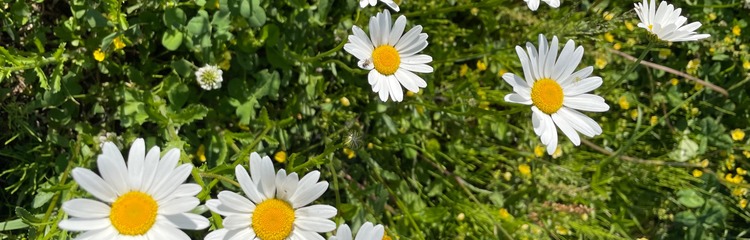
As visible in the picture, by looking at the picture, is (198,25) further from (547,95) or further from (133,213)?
(547,95)

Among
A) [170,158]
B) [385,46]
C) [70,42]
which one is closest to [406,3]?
[385,46]

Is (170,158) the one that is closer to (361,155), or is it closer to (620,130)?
(361,155)

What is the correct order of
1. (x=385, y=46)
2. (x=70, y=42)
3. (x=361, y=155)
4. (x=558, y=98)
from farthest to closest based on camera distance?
(x=361, y=155) → (x=70, y=42) → (x=385, y=46) → (x=558, y=98)

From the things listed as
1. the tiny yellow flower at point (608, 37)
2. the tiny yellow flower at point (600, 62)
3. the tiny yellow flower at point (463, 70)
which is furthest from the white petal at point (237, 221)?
the tiny yellow flower at point (608, 37)

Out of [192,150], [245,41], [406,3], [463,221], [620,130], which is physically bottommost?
[463,221]

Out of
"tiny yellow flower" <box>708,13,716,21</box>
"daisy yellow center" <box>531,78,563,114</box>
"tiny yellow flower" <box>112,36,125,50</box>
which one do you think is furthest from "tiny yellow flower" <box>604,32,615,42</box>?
"tiny yellow flower" <box>112,36,125,50</box>

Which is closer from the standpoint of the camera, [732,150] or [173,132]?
[173,132]
